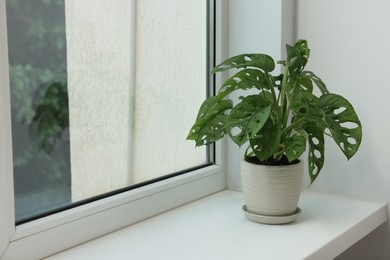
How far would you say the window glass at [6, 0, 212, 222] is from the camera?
42.3 inches

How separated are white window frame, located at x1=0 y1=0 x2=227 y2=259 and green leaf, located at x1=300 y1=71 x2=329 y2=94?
367mm

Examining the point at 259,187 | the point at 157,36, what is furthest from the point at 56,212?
the point at 157,36

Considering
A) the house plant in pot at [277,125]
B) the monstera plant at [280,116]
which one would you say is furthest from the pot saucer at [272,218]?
the monstera plant at [280,116]

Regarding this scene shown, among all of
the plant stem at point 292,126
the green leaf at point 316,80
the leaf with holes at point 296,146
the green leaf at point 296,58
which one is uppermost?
the green leaf at point 296,58

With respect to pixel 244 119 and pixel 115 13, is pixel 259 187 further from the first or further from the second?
pixel 115 13

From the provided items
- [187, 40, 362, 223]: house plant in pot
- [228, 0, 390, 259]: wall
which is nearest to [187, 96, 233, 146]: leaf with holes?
[187, 40, 362, 223]: house plant in pot

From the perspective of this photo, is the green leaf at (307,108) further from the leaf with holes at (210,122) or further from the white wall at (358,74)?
the white wall at (358,74)

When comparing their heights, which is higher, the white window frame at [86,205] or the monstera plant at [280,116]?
the monstera plant at [280,116]

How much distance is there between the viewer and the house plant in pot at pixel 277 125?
1.17 meters

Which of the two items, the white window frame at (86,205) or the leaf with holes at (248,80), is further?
the leaf with holes at (248,80)

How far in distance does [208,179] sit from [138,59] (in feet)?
1.33

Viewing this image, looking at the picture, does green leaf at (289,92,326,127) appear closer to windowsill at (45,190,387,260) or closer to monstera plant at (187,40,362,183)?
monstera plant at (187,40,362,183)

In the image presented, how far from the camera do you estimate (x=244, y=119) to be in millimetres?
1148

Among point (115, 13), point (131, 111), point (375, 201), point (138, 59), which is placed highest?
point (115, 13)
